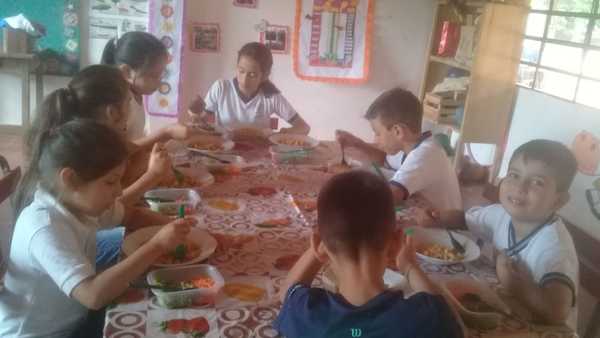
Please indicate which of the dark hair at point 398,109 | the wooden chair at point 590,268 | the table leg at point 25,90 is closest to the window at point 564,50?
the wooden chair at point 590,268

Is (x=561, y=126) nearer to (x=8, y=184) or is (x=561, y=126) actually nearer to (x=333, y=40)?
(x=333, y=40)

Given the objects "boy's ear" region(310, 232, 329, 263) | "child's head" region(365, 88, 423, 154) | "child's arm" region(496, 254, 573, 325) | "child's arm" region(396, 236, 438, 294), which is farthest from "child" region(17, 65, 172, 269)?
"child's arm" region(496, 254, 573, 325)

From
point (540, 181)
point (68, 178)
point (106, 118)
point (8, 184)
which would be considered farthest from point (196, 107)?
point (540, 181)

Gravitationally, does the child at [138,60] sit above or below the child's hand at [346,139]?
above

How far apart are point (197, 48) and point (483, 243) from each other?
8.54 ft

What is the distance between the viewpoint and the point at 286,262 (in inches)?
47.5

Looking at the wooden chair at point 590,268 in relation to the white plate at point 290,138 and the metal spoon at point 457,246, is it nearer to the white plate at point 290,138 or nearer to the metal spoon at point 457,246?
the metal spoon at point 457,246

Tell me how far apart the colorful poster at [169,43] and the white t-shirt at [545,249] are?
2.62m

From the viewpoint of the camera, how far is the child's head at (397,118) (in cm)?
178

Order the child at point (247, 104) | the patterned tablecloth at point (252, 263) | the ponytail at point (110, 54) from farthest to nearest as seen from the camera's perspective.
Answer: the child at point (247, 104) → the ponytail at point (110, 54) → the patterned tablecloth at point (252, 263)

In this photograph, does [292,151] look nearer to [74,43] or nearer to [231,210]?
[231,210]

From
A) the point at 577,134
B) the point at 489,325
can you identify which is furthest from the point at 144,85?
the point at 577,134

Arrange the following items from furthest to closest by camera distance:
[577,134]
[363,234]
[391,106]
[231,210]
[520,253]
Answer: [577,134]
[391,106]
[231,210]
[520,253]
[363,234]

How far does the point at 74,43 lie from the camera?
12.1ft
